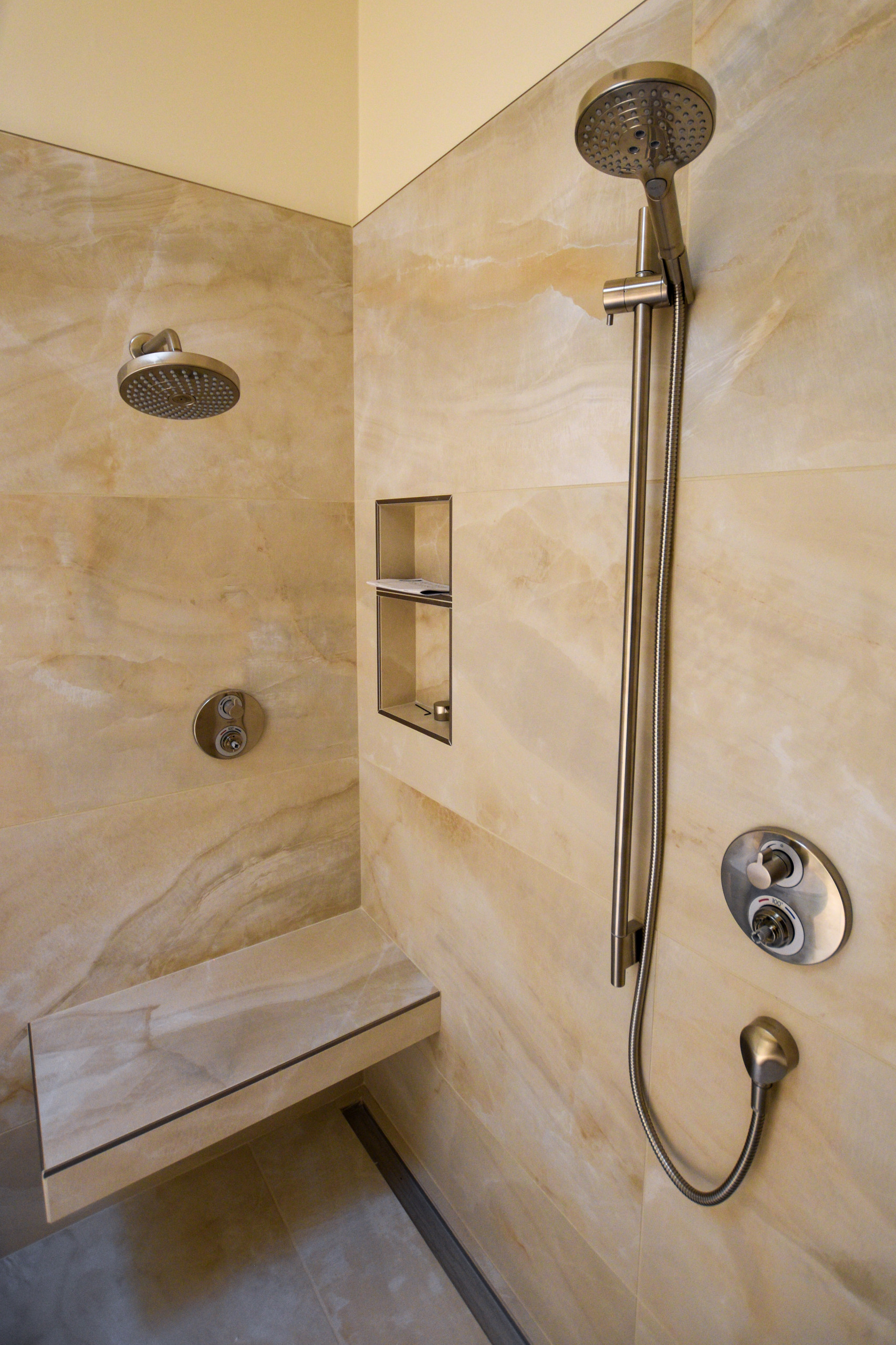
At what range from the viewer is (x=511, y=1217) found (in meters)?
1.26

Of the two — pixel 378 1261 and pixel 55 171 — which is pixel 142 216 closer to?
pixel 55 171

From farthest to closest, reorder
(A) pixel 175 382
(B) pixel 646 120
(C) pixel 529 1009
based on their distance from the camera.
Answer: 1. (C) pixel 529 1009
2. (A) pixel 175 382
3. (B) pixel 646 120

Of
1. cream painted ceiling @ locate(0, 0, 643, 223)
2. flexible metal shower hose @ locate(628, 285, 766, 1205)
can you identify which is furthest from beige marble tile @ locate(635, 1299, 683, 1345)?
cream painted ceiling @ locate(0, 0, 643, 223)

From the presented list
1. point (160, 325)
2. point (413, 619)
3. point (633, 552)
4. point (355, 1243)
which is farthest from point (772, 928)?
point (160, 325)

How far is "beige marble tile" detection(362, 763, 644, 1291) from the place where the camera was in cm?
103

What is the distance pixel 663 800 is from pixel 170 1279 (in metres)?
1.36

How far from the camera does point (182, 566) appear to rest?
4.50ft

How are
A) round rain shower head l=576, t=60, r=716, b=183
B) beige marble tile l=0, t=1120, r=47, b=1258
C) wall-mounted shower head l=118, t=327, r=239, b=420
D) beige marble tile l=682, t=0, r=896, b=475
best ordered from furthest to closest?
beige marble tile l=0, t=1120, r=47, b=1258 → wall-mounted shower head l=118, t=327, r=239, b=420 → beige marble tile l=682, t=0, r=896, b=475 → round rain shower head l=576, t=60, r=716, b=183

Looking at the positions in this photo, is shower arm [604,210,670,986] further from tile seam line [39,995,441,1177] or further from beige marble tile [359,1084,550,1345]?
beige marble tile [359,1084,550,1345]

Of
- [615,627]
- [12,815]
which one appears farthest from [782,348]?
[12,815]

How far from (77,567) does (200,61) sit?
92 centimetres

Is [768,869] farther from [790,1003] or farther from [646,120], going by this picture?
[646,120]

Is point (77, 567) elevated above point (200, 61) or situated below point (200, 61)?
below

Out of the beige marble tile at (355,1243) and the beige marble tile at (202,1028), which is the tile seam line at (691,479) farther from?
the beige marble tile at (355,1243)
